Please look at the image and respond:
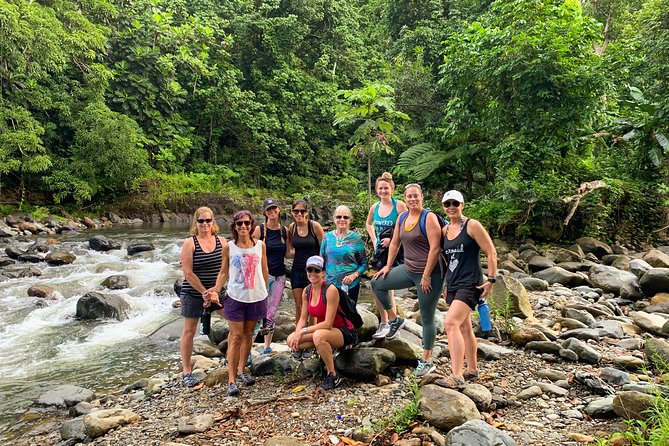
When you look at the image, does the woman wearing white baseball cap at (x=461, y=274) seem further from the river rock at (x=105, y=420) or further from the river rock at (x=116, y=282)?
the river rock at (x=116, y=282)

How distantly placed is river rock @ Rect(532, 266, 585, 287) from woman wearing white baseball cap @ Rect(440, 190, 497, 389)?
590cm

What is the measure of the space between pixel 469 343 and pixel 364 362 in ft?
3.52

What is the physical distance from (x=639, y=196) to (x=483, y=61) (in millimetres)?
5527

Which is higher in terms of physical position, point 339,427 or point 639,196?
point 639,196

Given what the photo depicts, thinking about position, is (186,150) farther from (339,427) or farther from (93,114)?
(339,427)

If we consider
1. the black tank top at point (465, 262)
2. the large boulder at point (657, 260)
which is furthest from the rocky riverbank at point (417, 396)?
the large boulder at point (657, 260)

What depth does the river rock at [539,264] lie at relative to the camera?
10188 millimetres

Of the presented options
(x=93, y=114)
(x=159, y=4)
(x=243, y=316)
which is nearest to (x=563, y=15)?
(x=243, y=316)

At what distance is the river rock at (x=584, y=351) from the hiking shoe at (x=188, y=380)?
4.34m

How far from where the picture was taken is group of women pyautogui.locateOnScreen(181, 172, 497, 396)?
4.07m

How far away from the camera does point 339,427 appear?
12.4 ft

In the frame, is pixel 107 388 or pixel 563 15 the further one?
pixel 563 15

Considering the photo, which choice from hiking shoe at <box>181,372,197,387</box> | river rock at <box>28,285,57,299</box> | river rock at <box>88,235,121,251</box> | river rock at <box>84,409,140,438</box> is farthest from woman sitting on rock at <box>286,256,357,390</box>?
river rock at <box>88,235,121,251</box>

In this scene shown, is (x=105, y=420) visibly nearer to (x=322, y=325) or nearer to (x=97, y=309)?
(x=322, y=325)
